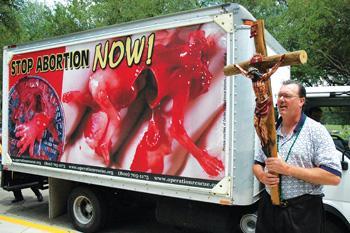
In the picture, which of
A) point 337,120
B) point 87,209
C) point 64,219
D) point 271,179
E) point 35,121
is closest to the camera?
point 271,179

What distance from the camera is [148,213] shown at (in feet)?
24.8

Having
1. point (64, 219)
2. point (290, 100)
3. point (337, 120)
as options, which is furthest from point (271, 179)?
point (64, 219)

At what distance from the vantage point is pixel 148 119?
17.6ft

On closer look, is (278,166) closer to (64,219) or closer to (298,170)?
(298,170)

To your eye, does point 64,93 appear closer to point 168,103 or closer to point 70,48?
point 70,48

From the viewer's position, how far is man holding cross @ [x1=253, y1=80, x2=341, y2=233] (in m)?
2.75

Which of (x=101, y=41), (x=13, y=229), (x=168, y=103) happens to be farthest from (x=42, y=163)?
(x=168, y=103)

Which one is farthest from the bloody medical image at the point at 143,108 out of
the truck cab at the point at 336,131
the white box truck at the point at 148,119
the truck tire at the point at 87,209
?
the truck cab at the point at 336,131

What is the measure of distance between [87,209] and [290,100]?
14.8 ft

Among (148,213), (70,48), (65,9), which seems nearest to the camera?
(70,48)

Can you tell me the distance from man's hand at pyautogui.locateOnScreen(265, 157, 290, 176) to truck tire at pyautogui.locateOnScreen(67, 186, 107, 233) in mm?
4073

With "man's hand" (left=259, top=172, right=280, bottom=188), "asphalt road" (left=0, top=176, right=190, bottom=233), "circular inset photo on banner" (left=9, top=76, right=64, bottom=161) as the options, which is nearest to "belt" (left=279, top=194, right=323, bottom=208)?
"man's hand" (left=259, top=172, right=280, bottom=188)

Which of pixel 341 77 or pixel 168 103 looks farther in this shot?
pixel 341 77

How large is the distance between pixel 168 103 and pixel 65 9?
20.0 meters
